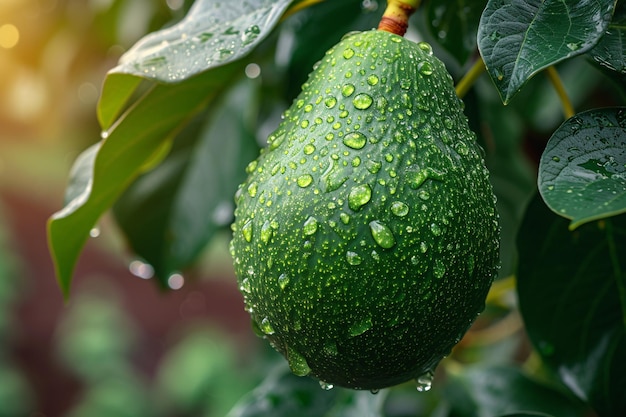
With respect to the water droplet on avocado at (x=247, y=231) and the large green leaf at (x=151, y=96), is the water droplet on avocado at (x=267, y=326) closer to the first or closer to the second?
the water droplet on avocado at (x=247, y=231)

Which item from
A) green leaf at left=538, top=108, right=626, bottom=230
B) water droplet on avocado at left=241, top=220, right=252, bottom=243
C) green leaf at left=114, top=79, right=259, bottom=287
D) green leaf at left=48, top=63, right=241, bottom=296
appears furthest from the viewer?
green leaf at left=114, top=79, right=259, bottom=287

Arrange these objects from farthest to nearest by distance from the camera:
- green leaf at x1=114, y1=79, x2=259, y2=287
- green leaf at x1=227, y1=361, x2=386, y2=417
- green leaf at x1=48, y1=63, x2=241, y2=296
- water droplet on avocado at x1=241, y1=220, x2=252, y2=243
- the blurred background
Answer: the blurred background, green leaf at x1=114, y1=79, x2=259, y2=287, green leaf at x1=227, y1=361, x2=386, y2=417, green leaf at x1=48, y1=63, x2=241, y2=296, water droplet on avocado at x1=241, y1=220, x2=252, y2=243

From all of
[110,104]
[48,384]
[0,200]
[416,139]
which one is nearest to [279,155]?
[416,139]

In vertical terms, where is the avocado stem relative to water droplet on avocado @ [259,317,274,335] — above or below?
above

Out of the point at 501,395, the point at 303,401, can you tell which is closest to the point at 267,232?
the point at 303,401

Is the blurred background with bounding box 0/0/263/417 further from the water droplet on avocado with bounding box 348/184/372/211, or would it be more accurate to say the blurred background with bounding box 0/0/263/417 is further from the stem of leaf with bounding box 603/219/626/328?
the water droplet on avocado with bounding box 348/184/372/211

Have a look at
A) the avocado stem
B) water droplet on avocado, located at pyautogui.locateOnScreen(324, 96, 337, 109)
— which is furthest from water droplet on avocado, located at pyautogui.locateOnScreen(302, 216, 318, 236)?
the avocado stem

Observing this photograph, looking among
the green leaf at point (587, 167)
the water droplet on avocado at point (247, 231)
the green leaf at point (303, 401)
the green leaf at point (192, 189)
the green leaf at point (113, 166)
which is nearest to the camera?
the green leaf at point (587, 167)


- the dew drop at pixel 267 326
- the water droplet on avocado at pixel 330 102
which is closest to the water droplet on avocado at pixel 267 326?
the dew drop at pixel 267 326
